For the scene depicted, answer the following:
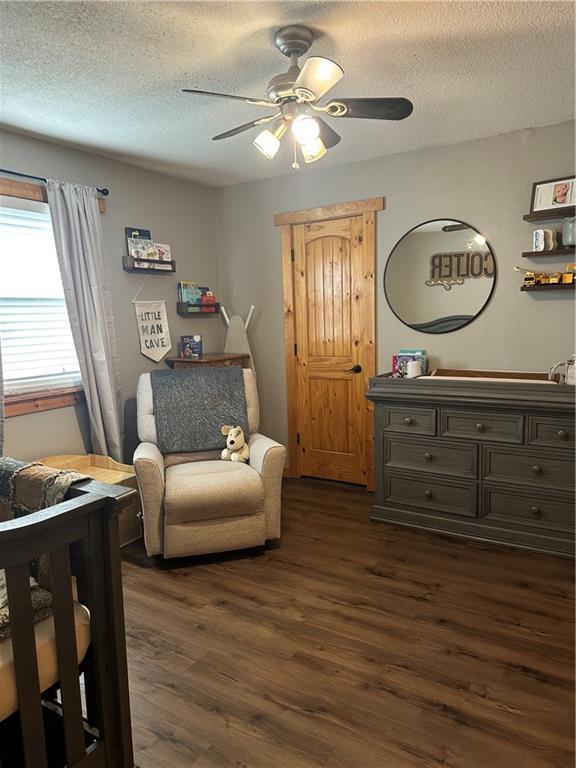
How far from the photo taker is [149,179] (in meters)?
3.87

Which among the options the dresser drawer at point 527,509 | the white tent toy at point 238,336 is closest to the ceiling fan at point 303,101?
the dresser drawer at point 527,509

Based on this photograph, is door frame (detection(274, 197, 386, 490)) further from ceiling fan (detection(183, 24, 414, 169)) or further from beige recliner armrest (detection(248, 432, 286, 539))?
ceiling fan (detection(183, 24, 414, 169))

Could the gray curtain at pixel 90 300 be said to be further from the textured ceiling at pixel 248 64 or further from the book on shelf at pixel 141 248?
the textured ceiling at pixel 248 64

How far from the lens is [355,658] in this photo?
2096 mm

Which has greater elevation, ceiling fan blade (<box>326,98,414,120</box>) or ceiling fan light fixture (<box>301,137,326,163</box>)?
ceiling fan blade (<box>326,98,414,120</box>)

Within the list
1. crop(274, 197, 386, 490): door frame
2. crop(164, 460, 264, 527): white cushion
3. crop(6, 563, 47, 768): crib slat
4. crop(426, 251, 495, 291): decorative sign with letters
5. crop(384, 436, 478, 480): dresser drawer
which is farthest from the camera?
crop(274, 197, 386, 490): door frame

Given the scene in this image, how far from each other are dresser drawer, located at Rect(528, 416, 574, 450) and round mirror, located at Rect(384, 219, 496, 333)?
0.90 m

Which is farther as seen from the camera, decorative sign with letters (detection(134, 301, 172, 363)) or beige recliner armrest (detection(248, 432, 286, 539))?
decorative sign with letters (detection(134, 301, 172, 363))

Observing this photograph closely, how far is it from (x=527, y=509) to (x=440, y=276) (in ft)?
5.32

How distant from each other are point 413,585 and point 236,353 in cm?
242

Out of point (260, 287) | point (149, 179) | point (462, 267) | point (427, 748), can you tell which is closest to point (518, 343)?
point (462, 267)

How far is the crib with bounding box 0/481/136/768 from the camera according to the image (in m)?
1.25

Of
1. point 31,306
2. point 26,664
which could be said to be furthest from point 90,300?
point 26,664

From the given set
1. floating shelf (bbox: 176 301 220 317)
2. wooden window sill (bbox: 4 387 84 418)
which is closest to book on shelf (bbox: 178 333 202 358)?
floating shelf (bbox: 176 301 220 317)
